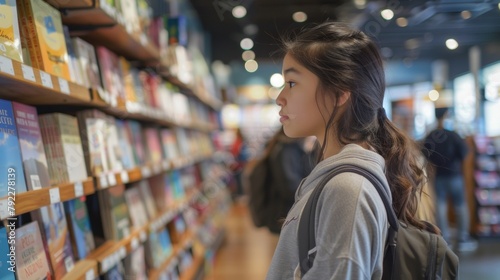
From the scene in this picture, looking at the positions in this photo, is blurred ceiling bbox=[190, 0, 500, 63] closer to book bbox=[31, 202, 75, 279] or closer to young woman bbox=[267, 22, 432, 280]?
young woman bbox=[267, 22, 432, 280]

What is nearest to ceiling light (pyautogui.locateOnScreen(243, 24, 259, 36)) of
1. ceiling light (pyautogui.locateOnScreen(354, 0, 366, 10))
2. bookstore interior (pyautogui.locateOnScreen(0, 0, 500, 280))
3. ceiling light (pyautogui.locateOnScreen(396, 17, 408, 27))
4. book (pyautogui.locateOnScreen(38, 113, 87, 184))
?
bookstore interior (pyautogui.locateOnScreen(0, 0, 500, 280))

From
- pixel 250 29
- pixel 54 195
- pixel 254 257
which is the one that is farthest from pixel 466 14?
pixel 254 257

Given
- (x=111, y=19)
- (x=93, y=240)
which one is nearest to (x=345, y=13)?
(x=111, y=19)

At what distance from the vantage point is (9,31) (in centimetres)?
130

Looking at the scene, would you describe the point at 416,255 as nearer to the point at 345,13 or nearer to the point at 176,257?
the point at 345,13

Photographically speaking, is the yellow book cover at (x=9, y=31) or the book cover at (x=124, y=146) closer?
the yellow book cover at (x=9, y=31)

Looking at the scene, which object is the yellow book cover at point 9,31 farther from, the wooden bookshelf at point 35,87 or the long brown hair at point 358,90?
the long brown hair at point 358,90

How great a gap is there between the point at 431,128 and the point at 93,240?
163 centimetres

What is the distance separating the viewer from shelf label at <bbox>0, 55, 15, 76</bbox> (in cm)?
116

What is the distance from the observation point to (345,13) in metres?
2.46

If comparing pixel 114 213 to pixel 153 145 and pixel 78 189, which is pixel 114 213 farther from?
pixel 153 145

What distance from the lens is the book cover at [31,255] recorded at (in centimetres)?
137

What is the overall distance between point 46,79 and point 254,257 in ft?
13.7

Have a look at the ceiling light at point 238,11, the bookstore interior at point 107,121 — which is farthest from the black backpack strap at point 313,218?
the ceiling light at point 238,11
